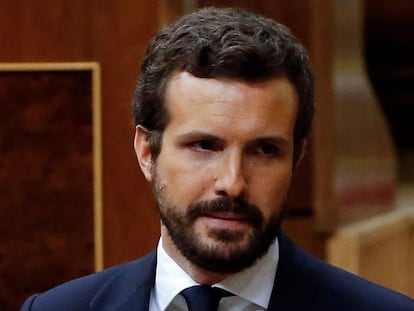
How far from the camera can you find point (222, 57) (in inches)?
50.5

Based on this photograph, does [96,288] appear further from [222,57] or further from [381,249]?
[381,249]

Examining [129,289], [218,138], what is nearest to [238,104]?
[218,138]

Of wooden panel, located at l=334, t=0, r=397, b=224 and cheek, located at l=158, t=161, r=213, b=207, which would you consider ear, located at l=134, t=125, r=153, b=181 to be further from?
wooden panel, located at l=334, t=0, r=397, b=224

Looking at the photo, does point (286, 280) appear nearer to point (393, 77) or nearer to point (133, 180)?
point (133, 180)

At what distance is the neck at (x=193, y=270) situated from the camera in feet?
4.36

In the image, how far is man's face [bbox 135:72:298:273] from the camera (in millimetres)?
1268

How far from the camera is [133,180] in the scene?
2223 mm

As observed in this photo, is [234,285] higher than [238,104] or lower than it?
lower

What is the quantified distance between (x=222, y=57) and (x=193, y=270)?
26 centimetres

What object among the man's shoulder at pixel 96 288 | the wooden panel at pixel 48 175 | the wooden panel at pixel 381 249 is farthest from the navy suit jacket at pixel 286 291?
the wooden panel at pixel 381 249

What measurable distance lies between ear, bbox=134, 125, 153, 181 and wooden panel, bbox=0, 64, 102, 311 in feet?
2.61

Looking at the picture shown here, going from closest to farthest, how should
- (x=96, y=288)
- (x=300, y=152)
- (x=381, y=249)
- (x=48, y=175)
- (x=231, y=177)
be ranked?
(x=231, y=177)
(x=300, y=152)
(x=96, y=288)
(x=48, y=175)
(x=381, y=249)

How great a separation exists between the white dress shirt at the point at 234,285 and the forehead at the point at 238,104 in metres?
0.18

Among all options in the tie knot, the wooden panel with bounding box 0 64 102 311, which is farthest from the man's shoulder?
the wooden panel with bounding box 0 64 102 311
